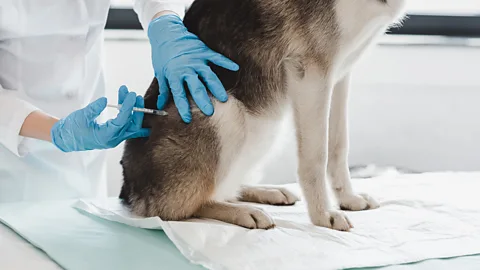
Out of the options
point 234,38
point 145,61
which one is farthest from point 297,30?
point 145,61

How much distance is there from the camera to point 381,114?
9.58 feet

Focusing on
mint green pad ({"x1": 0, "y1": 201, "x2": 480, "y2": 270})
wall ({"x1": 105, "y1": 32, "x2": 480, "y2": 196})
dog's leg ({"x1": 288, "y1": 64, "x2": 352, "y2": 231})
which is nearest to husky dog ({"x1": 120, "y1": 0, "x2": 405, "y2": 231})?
dog's leg ({"x1": 288, "y1": 64, "x2": 352, "y2": 231})

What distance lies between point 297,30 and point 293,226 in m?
0.43

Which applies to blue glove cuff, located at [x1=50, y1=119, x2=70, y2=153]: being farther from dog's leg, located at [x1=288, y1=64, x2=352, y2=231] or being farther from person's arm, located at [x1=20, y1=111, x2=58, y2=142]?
dog's leg, located at [x1=288, y1=64, x2=352, y2=231]

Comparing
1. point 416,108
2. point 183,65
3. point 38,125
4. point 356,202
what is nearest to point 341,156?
point 356,202

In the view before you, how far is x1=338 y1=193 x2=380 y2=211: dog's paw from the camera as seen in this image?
1.60 meters

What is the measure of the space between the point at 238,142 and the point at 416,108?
1674 millimetres

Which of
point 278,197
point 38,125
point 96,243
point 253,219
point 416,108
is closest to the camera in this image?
point 96,243

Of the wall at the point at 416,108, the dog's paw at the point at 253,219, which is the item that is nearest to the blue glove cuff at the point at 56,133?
the dog's paw at the point at 253,219

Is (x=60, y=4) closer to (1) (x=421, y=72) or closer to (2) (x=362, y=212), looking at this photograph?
(2) (x=362, y=212)

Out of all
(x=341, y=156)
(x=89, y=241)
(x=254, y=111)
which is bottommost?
(x=89, y=241)

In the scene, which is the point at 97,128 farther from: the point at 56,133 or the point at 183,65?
the point at 183,65

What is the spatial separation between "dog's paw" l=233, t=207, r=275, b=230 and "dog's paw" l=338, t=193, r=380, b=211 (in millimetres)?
261

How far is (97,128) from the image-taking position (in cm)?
146
